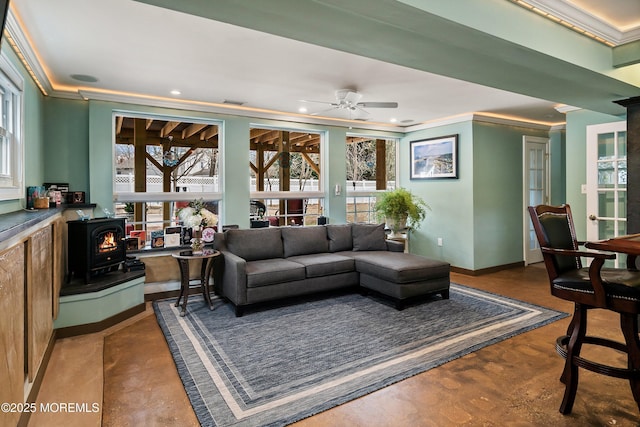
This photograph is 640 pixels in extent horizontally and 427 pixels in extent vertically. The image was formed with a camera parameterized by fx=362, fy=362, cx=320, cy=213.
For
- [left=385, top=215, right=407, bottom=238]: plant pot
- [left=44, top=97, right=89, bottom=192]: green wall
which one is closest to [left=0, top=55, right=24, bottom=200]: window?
[left=44, top=97, right=89, bottom=192]: green wall

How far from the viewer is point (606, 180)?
445cm

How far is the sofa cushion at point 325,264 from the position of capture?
4160mm

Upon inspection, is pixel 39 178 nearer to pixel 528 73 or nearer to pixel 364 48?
pixel 364 48

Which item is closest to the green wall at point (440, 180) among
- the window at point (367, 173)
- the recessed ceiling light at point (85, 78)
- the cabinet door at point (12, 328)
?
the window at point (367, 173)

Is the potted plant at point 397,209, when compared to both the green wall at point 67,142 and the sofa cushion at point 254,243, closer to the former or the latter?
the sofa cushion at point 254,243

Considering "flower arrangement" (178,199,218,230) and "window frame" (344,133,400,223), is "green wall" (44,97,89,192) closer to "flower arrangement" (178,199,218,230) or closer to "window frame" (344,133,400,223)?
"flower arrangement" (178,199,218,230)

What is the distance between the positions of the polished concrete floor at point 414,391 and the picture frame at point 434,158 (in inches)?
128

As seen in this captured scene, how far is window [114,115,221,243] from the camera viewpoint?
4.56m

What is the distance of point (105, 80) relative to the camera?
376 centimetres

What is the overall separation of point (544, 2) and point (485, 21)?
1.98 feet

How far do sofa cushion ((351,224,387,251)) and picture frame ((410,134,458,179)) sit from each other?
1.67 meters

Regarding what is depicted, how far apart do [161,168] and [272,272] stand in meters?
2.21

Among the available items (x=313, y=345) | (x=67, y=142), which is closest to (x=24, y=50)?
(x=67, y=142)

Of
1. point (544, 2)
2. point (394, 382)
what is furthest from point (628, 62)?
point (394, 382)
